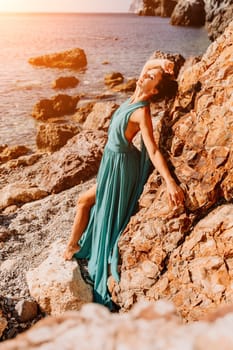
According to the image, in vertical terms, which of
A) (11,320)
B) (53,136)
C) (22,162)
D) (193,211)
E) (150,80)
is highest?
(150,80)

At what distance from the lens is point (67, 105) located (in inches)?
741

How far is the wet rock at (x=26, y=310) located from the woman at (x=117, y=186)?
25.6 inches

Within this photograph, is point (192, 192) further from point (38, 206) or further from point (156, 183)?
point (38, 206)

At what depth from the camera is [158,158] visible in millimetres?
3766

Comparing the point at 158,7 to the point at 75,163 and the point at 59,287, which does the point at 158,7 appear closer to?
the point at 75,163

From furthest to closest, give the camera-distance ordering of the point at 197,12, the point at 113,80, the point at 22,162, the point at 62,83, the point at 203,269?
the point at 197,12 → the point at 62,83 → the point at 113,80 → the point at 22,162 → the point at 203,269

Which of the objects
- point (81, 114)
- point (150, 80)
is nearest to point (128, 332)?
point (150, 80)

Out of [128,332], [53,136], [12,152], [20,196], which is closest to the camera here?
[128,332]

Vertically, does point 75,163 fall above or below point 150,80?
below

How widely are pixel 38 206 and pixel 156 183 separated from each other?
3.59m

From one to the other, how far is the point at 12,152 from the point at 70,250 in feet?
27.3

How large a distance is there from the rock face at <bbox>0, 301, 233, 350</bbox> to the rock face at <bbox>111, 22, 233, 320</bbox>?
251 centimetres

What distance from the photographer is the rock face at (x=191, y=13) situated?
267ft

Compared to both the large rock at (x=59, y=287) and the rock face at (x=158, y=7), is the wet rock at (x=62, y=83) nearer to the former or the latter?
the large rock at (x=59, y=287)
